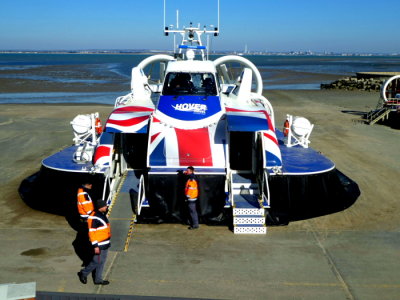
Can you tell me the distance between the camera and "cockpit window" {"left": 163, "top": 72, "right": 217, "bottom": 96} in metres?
8.61

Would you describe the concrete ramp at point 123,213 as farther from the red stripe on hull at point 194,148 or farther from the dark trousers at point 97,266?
the red stripe on hull at point 194,148

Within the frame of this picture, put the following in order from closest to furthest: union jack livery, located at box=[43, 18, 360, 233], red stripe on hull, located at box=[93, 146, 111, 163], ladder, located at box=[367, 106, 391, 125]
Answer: union jack livery, located at box=[43, 18, 360, 233]
red stripe on hull, located at box=[93, 146, 111, 163]
ladder, located at box=[367, 106, 391, 125]

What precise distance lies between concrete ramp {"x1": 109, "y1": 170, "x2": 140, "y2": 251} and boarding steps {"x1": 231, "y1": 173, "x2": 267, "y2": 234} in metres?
1.77

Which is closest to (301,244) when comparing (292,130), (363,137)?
(292,130)

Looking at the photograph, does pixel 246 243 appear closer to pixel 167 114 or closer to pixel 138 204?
A: pixel 138 204

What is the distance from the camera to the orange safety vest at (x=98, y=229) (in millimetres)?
5352

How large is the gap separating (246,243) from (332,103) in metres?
22.1

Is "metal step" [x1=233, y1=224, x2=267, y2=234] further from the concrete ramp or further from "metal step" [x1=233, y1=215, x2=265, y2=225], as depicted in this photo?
the concrete ramp

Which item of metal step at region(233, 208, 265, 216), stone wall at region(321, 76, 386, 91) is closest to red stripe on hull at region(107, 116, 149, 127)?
metal step at region(233, 208, 265, 216)

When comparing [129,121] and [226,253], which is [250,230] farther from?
[129,121]

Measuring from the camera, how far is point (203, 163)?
793 cm

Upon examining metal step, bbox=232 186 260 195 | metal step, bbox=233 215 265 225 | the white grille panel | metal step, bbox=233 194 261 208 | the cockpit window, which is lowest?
the white grille panel

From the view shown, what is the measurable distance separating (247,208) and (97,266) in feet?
9.47

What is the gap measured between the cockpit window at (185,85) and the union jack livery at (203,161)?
20mm
